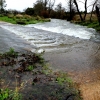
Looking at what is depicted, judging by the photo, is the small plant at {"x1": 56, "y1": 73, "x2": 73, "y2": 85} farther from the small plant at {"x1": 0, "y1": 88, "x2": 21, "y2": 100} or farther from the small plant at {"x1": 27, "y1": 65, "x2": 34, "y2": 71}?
the small plant at {"x1": 0, "y1": 88, "x2": 21, "y2": 100}

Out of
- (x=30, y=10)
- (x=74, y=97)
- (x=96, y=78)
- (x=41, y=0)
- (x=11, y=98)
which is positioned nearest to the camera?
(x=11, y=98)

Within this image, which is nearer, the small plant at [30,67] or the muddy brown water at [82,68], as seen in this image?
the muddy brown water at [82,68]

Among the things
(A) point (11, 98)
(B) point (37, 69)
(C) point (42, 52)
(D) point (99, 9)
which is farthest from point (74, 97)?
(D) point (99, 9)

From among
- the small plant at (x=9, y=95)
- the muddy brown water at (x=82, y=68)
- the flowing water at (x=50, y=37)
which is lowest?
the muddy brown water at (x=82, y=68)

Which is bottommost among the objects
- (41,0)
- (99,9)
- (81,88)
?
(81,88)

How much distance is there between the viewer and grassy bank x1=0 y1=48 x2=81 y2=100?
4.71 m

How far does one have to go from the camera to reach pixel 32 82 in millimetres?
5492

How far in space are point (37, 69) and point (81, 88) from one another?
1774mm

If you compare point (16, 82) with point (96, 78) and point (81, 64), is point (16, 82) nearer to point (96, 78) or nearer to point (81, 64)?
point (96, 78)

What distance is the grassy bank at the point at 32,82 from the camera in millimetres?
4711

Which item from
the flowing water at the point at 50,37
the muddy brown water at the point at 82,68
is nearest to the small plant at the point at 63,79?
the muddy brown water at the point at 82,68

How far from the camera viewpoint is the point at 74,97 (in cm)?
491

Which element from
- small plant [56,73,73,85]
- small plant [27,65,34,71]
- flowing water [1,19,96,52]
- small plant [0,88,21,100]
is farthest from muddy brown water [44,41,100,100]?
small plant [0,88,21,100]

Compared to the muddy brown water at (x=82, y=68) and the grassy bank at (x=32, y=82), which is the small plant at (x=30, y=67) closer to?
the grassy bank at (x=32, y=82)
